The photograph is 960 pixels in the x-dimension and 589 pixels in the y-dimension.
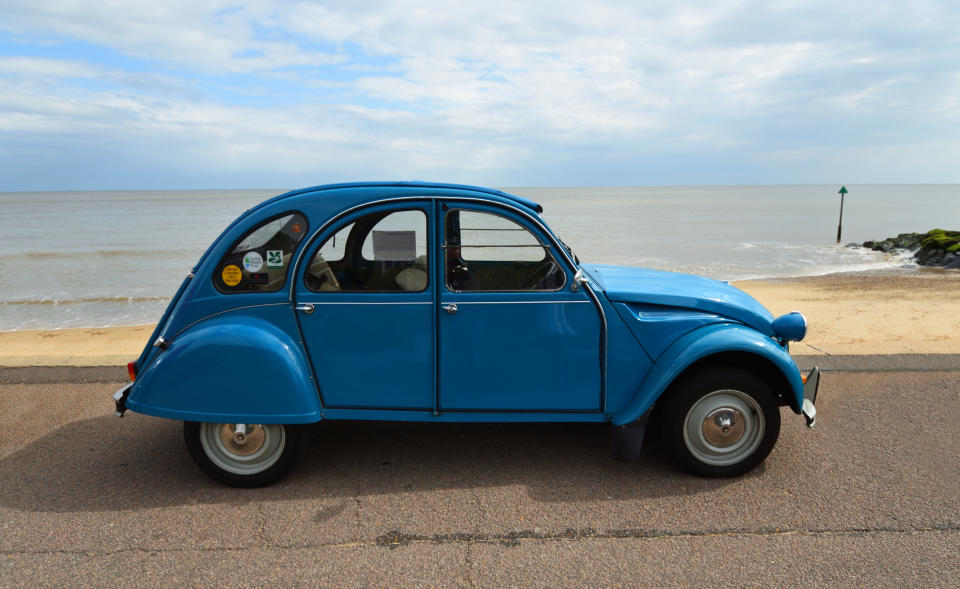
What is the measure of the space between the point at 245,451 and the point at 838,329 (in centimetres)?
836

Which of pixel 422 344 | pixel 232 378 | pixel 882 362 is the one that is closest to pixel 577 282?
pixel 422 344

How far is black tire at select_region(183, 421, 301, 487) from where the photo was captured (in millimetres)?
3977

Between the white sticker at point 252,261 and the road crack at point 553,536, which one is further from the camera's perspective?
the white sticker at point 252,261

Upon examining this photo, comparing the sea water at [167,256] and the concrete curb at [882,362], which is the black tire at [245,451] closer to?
the concrete curb at [882,362]

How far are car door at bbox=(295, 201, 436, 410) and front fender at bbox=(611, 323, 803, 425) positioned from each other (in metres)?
1.28

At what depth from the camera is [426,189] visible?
3.97m

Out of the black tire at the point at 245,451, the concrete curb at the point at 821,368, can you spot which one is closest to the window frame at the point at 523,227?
the black tire at the point at 245,451

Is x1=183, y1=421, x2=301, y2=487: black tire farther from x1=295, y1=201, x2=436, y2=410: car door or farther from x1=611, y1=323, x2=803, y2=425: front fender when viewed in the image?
x1=611, y1=323, x2=803, y2=425: front fender

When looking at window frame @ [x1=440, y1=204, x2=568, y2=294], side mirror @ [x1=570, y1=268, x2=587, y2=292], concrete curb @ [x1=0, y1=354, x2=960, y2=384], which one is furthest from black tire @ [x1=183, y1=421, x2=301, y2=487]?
concrete curb @ [x1=0, y1=354, x2=960, y2=384]

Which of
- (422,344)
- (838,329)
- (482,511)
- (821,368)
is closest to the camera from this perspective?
(482,511)

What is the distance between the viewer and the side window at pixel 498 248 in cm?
395

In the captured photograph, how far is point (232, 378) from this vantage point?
3807 millimetres

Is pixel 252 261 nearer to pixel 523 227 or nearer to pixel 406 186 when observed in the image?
pixel 406 186

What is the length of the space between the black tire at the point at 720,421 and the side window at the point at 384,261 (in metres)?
1.77
